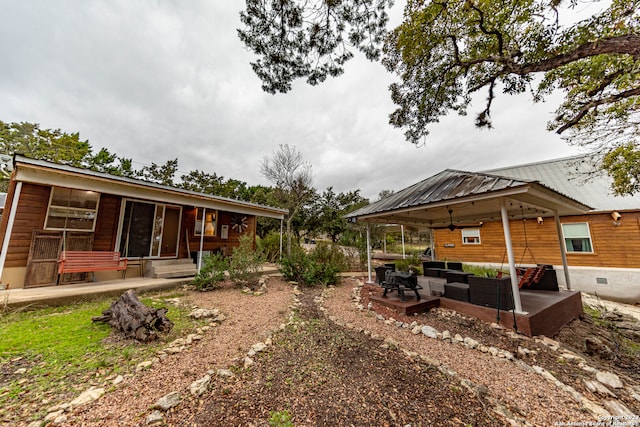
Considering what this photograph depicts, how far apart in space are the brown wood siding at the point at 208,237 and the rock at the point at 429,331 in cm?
843

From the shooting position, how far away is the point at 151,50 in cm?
770

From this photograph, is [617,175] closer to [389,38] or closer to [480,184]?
[480,184]

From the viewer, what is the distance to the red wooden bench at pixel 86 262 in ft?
17.1

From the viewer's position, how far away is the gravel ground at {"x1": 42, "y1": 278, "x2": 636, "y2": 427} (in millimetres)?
1863

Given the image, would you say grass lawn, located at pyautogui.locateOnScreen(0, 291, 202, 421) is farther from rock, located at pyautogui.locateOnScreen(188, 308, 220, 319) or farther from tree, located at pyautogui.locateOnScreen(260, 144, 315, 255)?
tree, located at pyautogui.locateOnScreen(260, 144, 315, 255)

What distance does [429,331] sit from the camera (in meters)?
3.76

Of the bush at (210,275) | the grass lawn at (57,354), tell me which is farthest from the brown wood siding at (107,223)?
the bush at (210,275)

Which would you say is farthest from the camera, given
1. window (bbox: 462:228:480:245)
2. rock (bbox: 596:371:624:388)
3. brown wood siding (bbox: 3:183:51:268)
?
window (bbox: 462:228:480:245)

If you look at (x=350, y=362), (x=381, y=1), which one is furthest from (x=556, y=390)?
(x=381, y=1)

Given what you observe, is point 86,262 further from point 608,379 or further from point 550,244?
point 550,244

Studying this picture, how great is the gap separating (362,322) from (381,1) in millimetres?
6721

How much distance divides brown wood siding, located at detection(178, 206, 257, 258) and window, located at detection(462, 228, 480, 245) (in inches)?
472

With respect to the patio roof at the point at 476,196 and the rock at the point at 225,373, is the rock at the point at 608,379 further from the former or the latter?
the rock at the point at 225,373

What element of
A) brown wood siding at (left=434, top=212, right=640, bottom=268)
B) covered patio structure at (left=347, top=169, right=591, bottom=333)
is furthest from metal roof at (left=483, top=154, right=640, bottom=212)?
covered patio structure at (left=347, top=169, right=591, bottom=333)
